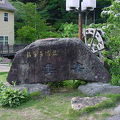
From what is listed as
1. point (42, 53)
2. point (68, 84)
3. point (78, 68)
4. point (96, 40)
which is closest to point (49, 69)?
point (42, 53)

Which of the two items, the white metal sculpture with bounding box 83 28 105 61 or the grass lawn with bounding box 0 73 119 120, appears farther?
the white metal sculpture with bounding box 83 28 105 61

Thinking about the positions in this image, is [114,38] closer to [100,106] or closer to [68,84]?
[100,106]

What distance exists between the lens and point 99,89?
870 cm

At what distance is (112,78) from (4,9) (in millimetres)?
27436

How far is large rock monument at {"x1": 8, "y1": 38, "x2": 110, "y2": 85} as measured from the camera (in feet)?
30.2

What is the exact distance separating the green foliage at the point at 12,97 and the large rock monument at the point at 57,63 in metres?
0.98

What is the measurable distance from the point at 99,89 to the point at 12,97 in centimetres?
235

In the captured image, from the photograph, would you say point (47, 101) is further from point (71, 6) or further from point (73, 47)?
point (71, 6)

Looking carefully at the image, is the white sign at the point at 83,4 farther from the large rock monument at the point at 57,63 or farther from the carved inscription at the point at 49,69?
the carved inscription at the point at 49,69

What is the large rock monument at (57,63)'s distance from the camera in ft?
30.2

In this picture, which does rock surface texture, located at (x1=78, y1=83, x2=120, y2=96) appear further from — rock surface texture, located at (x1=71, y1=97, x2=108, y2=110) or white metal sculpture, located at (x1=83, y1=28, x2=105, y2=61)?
white metal sculpture, located at (x1=83, y1=28, x2=105, y2=61)

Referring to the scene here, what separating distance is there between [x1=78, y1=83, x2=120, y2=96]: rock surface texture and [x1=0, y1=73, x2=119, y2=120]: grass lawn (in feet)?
0.89

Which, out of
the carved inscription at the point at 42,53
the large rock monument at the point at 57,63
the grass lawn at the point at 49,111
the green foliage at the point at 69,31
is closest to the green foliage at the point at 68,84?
the large rock monument at the point at 57,63

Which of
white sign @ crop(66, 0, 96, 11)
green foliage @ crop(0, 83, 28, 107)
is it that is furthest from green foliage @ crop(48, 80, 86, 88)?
white sign @ crop(66, 0, 96, 11)
